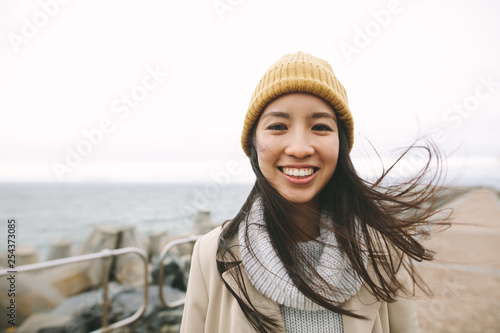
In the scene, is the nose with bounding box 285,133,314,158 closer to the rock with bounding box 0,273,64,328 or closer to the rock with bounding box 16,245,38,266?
the rock with bounding box 0,273,64,328

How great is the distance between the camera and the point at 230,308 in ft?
4.10

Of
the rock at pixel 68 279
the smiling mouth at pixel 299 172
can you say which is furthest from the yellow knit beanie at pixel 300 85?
the rock at pixel 68 279

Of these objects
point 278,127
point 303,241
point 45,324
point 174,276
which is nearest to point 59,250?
point 174,276

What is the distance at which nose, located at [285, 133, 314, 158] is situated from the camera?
116 centimetres

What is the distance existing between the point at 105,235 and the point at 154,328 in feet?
23.7

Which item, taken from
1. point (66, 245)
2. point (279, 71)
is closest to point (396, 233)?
point (279, 71)

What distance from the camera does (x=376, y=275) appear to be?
4.25ft

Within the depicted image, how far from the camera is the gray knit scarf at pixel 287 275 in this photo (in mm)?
1154

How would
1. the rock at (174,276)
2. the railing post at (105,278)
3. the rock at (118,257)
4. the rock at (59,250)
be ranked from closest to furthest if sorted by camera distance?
the railing post at (105,278), the rock at (174,276), the rock at (118,257), the rock at (59,250)

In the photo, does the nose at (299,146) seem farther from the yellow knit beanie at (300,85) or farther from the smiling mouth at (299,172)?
the yellow knit beanie at (300,85)

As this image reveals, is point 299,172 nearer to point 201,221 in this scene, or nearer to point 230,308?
point 230,308

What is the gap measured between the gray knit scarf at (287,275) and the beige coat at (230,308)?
5cm

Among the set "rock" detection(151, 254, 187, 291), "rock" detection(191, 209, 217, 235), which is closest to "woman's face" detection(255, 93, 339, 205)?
"rock" detection(151, 254, 187, 291)

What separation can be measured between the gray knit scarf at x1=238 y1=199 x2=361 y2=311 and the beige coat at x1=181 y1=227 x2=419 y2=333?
0.05 meters
